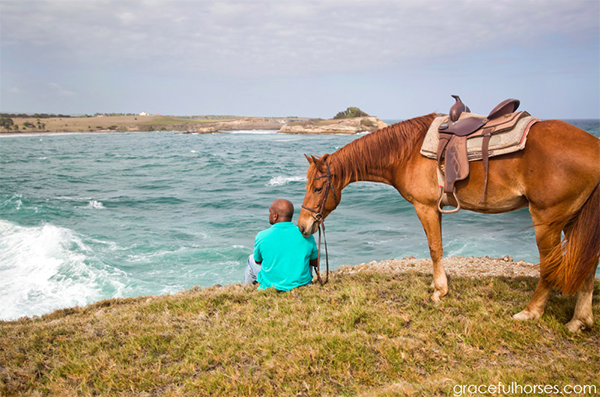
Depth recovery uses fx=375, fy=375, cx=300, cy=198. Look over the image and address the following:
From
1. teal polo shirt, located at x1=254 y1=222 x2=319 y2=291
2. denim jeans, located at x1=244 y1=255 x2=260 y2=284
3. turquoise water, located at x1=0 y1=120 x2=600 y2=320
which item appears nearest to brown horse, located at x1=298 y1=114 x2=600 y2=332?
teal polo shirt, located at x1=254 y1=222 x2=319 y2=291

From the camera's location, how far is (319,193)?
5.59m

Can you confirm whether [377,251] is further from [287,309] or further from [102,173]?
[102,173]

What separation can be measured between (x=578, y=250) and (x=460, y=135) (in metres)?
1.77

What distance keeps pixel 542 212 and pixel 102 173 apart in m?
41.6

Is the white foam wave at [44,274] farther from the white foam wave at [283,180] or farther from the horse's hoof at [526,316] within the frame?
the white foam wave at [283,180]

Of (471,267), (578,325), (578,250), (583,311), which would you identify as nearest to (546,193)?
(578,250)

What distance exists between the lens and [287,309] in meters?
5.44

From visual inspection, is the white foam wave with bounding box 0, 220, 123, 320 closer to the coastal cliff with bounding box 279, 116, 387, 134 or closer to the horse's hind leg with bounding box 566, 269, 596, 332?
the horse's hind leg with bounding box 566, 269, 596, 332

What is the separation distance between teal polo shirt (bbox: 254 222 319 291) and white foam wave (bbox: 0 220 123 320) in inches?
202

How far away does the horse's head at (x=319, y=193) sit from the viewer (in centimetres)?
552

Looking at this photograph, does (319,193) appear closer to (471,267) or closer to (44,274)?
(471,267)

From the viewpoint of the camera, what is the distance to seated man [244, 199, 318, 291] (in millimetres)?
5934

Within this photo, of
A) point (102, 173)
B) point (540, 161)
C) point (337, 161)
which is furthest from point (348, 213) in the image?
point (102, 173)

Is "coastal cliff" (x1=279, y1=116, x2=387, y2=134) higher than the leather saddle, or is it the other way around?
"coastal cliff" (x1=279, y1=116, x2=387, y2=134)
